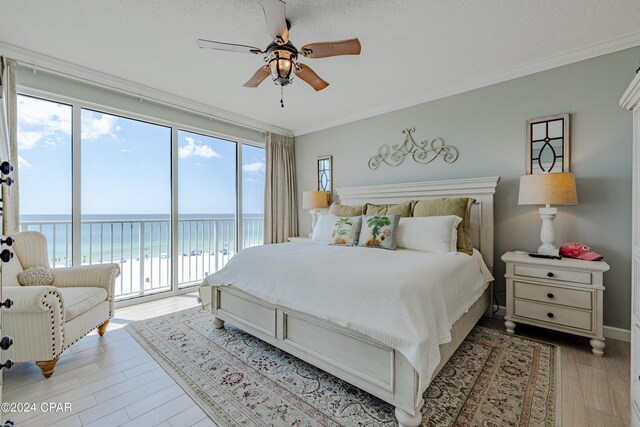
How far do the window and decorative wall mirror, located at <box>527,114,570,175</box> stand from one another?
491 cm

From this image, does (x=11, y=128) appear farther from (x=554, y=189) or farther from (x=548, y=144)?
(x=548, y=144)

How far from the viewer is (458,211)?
276 cm

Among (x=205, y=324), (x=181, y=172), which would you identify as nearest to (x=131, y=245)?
(x=181, y=172)

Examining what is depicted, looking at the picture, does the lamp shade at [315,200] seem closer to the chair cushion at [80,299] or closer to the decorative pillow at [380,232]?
the decorative pillow at [380,232]

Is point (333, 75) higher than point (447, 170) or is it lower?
higher

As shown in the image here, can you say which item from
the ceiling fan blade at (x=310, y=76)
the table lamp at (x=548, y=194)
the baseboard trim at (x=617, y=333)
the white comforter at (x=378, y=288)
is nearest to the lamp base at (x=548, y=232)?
the table lamp at (x=548, y=194)

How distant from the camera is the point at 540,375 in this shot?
191 cm

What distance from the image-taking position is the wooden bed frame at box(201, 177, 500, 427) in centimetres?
146

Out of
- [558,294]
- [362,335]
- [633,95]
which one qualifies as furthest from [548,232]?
[362,335]

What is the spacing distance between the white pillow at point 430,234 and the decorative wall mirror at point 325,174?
6.81 ft

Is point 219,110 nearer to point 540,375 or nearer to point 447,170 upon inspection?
point 447,170

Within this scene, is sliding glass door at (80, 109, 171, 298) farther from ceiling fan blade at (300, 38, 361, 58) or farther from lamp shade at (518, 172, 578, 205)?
lamp shade at (518, 172, 578, 205)

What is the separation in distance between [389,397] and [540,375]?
4.02ft

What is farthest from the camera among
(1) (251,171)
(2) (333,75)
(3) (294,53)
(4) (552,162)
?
(1) (251,171)
